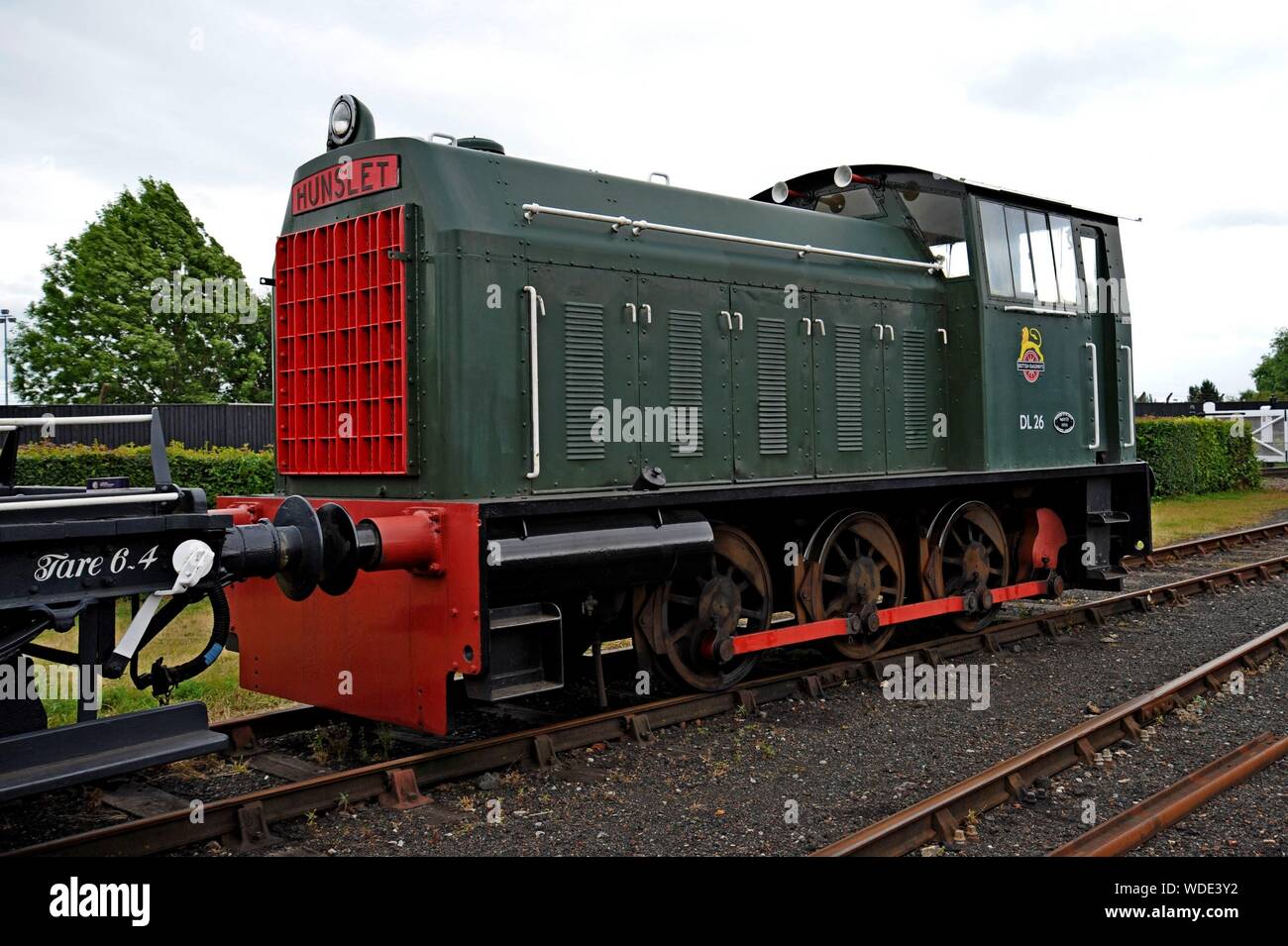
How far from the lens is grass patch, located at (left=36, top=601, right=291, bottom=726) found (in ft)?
21.9

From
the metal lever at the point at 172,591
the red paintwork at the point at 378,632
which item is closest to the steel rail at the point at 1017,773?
the red paintwork at the point at 378,632

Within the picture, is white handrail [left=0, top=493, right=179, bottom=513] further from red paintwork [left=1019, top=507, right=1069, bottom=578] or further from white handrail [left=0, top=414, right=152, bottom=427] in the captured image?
red paintwork [left=1019, top=507, right=1069, bottom=578]

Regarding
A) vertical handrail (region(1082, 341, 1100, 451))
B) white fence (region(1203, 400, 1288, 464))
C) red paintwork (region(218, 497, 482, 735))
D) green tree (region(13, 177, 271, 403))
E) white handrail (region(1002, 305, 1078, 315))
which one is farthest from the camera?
white fence (region(1203, 400, 1288, 464))

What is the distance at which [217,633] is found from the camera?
4.65m

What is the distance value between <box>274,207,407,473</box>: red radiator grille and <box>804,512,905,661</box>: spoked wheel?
3219 millimetres

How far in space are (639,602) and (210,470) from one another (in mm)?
10324

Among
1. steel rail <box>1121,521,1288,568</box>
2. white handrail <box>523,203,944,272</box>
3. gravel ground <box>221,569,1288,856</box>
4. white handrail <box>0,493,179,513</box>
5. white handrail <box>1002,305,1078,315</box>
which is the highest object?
white handrail <box>523,203,944,272</box>

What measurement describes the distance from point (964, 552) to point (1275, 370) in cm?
8575

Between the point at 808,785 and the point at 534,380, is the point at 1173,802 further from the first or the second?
the point at 534,380

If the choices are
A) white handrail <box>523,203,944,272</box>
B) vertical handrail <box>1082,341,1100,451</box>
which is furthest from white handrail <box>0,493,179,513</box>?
vertical handrail <box>1082,341,1100,451</box>

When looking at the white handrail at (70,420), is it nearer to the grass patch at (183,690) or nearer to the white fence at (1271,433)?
the grass patch at (183,690)

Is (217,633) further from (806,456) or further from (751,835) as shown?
(806,456)

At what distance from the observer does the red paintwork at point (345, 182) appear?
231 inches
